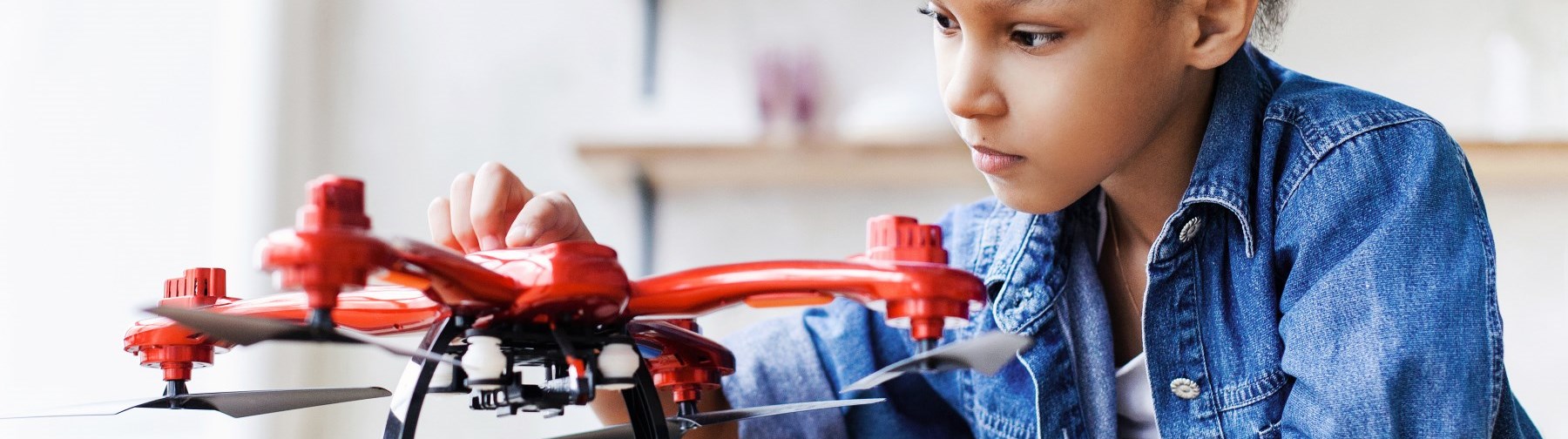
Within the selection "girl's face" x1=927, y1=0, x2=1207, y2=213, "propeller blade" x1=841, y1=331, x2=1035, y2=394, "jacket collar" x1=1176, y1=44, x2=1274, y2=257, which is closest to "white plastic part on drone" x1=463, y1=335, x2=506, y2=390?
"propeller blade" x1=841, y1=331, x2=1035, y2=394

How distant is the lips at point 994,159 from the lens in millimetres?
701

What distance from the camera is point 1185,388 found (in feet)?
2.52

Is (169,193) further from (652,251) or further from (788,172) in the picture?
(788,172)

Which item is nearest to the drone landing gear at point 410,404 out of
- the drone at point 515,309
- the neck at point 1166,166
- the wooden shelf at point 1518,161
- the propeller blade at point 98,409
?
the drone at point 515,309

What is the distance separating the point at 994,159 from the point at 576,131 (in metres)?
0.94

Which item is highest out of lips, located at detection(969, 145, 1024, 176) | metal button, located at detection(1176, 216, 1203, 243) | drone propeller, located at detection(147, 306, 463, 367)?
lips, located at detection(969, 145, 1024, 176)

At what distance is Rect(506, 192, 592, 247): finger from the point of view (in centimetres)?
55

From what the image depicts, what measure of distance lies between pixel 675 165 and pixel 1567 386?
111 centimetres

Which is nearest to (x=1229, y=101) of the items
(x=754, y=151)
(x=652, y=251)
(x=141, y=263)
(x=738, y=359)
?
(x=738, y=359)

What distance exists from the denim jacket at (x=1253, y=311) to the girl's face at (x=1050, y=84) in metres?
0.08

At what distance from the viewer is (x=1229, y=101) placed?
0.80 m

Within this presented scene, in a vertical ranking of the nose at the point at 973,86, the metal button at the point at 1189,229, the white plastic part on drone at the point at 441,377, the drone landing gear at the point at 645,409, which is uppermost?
the nose at the point at 973,86

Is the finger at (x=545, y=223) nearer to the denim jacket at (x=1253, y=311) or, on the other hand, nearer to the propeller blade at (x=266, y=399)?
the propeller blade at (x=266, y=399)

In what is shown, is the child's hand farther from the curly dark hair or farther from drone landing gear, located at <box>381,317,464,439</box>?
the curly dark hair
